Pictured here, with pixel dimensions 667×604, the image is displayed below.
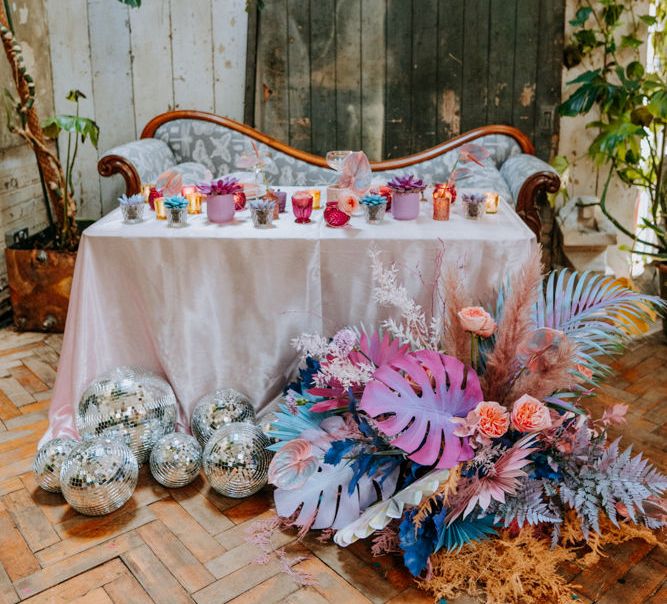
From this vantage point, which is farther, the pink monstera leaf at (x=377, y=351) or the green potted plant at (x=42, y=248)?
the green potted plant at (x=42, y=248)

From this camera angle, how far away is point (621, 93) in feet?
10.6

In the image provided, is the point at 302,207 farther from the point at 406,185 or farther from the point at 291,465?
the point at 291,465

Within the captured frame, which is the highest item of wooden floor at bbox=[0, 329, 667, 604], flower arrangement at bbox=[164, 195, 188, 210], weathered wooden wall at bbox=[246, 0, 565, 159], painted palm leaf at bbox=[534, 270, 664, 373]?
weathered wooden wall at bbox=[246, 0, 565, 159]

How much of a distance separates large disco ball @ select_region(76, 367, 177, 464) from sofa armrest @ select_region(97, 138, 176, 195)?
116 cm

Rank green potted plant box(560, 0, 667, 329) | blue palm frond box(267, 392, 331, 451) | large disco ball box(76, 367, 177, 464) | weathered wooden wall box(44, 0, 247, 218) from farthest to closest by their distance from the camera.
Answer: weathered wooden wall box(44, 0, 247, 218) → green potted plant box(560, 0, 667, 329) → large disco ball box(76, 367, 177, 464) → blue palm frond box(267, 392, 331, 451)

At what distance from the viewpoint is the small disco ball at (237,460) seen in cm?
191

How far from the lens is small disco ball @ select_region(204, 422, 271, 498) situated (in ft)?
6.27

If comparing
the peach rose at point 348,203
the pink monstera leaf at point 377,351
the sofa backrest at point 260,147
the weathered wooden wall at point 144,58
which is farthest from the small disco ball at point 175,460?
the weathered wooden wall at point 144,58

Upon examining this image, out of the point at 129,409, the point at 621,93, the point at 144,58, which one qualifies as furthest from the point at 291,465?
the point at 144,58

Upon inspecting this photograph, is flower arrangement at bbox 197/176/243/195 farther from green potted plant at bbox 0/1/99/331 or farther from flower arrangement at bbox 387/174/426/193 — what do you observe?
green potted plant at bbox 0/1/99/331

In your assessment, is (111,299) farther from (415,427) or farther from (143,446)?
(415,427)

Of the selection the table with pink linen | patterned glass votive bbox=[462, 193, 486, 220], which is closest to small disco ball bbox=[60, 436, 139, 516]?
the table with pink linen

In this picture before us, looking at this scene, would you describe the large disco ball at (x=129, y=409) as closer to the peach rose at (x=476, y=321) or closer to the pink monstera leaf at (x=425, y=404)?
the pink monstera leaf at (x=425, y=404)

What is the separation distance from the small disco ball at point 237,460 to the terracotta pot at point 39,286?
156 centimetres
